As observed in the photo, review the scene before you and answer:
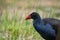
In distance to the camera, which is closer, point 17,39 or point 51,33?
point 51,33

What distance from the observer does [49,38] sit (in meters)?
3.63

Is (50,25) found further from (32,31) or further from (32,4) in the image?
(32,4)

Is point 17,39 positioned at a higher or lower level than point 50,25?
lower

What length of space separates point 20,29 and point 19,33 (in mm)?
98

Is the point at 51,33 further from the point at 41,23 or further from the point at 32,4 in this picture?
the point at 32,4

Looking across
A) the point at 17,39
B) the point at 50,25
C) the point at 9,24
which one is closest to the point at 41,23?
the point at 50,25

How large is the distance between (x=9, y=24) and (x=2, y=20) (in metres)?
0.29

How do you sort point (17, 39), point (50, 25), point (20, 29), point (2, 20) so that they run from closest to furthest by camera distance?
point (50, 25) → point (17, 39) → point (20, 29) → point (2, 20)

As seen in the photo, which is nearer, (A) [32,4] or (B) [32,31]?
(B) [32,31]

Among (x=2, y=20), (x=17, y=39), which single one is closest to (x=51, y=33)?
(x=17, y=39)

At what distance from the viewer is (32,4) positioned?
491 centimetres

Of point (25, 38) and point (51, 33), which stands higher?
point (51, 33)

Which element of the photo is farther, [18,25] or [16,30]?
[18,25]

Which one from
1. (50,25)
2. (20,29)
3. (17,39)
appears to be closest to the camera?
(50,25)
